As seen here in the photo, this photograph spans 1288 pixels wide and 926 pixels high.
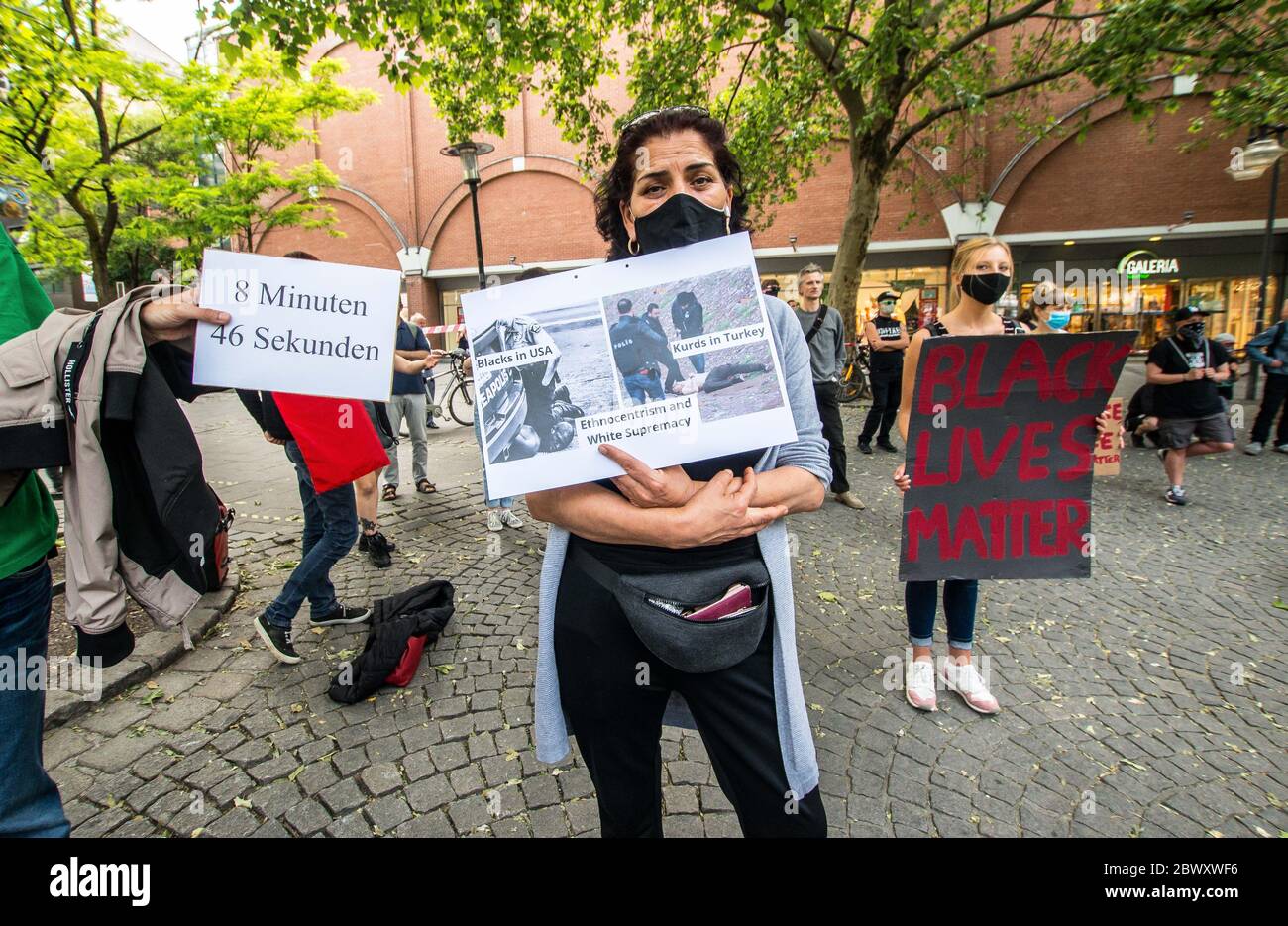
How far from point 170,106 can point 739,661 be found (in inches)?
455

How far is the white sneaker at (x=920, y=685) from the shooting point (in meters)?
3.08

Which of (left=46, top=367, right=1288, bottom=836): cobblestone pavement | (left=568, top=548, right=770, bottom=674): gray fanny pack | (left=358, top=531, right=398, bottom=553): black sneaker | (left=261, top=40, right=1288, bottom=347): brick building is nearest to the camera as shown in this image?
(left=568, top=548, right=770, bottom=674): gray fanny pack

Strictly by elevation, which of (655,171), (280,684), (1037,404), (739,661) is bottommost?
(280,684)

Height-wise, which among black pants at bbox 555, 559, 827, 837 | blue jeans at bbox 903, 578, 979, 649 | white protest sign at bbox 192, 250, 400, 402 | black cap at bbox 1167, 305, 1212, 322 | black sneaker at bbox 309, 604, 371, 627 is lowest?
black sneaker at bbox 309, 604, 371, 627

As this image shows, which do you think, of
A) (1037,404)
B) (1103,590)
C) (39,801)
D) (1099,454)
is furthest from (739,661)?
(1103,590)

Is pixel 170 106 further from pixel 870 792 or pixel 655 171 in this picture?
pixel 870 792

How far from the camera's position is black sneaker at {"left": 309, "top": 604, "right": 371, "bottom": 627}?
399 cm

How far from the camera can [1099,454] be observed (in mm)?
2977

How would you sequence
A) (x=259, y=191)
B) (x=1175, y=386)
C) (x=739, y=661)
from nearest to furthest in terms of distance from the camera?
(x=739, y=661)
(x=1175, y=386)
(x=259, y=191)

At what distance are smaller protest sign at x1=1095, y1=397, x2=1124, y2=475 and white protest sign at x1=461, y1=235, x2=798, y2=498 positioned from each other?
236 cm

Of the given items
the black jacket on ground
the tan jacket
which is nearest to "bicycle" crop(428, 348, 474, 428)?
the black jacket on ground

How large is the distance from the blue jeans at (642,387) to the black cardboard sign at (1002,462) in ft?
5.98

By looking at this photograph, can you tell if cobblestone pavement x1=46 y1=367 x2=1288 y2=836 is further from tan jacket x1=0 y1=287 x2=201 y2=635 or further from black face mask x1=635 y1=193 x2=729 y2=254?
black face mask x1=635 y1=193 x2=729 y2=254

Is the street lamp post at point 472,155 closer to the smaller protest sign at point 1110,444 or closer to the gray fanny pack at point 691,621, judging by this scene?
the smaller protest sign at point 1110,444
